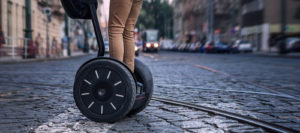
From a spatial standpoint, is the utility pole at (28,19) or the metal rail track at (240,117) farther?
the utility pole at (28,19)

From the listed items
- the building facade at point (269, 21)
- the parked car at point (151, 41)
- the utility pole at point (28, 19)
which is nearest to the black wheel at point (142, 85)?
the utility pole at point (28, 19)

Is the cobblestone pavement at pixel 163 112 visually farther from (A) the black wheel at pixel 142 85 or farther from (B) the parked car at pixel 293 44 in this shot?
(B) the parked car at pixel 293 44

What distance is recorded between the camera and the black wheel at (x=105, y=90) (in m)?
3.31

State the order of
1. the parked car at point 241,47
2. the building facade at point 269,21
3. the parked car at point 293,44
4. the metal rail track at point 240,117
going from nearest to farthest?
the metal rail track at point 240,117 < the parked car at point 293,44 < the parked car at point 241,47 < the building facade at point 269,21

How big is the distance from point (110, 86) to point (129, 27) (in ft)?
2.31

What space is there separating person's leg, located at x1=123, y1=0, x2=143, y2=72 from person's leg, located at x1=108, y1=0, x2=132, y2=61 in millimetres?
162

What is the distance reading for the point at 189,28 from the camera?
280ft

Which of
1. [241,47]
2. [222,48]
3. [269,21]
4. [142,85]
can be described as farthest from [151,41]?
[142,85]

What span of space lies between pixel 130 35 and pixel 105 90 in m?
0.69

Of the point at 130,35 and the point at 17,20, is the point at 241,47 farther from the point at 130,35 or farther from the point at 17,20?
the point at 130,35

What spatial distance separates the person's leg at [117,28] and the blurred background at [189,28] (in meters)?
1.35

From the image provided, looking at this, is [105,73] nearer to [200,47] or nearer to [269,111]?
[269,111]

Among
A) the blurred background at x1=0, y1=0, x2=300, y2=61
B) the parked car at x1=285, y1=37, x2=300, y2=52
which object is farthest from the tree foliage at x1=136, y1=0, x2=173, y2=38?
the parked car at x1=285, y1=37, x2=300, y2=52

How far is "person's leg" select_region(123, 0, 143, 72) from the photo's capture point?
371 centimetres
